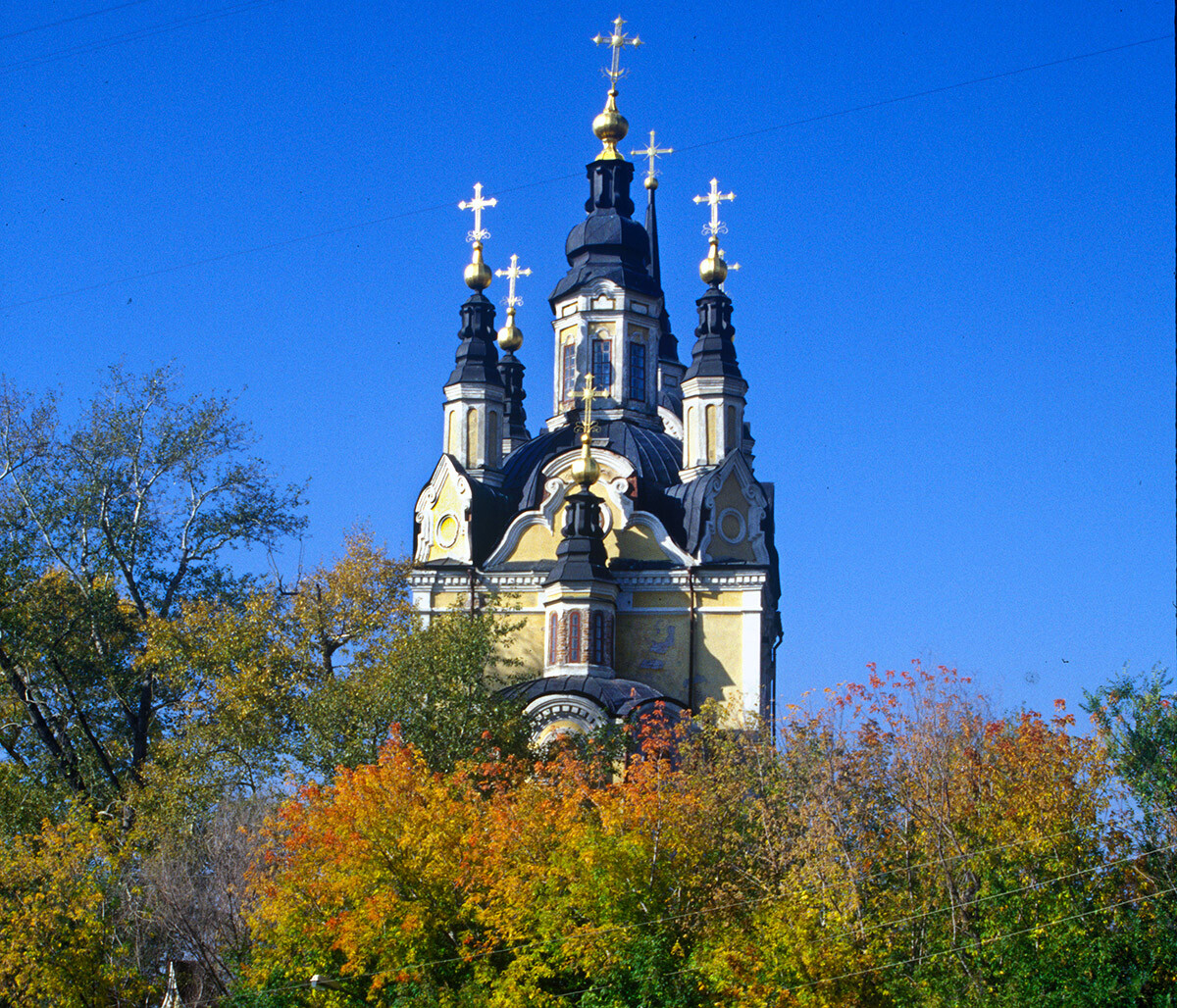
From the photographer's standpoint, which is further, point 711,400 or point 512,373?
point 512,373

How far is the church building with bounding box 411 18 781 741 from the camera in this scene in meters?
38.2

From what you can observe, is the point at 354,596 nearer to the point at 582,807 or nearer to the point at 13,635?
the point at 13,635

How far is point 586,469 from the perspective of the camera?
1593 inches

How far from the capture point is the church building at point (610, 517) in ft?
125

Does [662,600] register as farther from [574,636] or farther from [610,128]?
[610,128]

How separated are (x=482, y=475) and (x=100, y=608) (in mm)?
10227

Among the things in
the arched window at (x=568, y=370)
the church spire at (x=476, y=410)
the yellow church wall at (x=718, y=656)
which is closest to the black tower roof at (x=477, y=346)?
the church spire at (x=476, y=410)

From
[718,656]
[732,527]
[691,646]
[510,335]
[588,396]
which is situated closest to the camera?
[718,656]

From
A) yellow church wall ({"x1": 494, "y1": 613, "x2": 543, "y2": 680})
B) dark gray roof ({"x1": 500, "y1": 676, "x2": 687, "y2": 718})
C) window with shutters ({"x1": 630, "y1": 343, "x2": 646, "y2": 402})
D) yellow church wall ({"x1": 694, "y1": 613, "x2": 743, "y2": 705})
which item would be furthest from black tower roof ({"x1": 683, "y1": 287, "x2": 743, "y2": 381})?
dark gray roof ({"x1": 500, "y1": 676, "x2": 687, "y2": 718})

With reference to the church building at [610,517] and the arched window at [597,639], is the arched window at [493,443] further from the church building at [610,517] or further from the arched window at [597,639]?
the arched window at [597,639]

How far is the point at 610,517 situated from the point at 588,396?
120 inches

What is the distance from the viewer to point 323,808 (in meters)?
27.4

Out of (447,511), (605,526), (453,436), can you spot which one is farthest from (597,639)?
(453,436)

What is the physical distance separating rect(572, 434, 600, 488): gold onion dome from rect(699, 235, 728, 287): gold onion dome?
19.2ft
